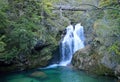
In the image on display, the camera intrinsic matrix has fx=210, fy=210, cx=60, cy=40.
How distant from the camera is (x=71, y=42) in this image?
2148cm

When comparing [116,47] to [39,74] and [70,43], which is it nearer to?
[39,74]

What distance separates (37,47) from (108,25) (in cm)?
706

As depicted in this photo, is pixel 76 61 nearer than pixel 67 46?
Yes

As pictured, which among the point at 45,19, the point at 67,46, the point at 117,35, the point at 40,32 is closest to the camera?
the point at 117,35

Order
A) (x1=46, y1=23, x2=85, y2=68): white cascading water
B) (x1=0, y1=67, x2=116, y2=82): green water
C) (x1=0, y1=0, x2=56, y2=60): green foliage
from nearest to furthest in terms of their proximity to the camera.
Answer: (x1=0, y1=0, x2=56, y2=60): green foliage → (x1=0, y1=67, x2=116, y2=82): green water → (x1=46, y1=23, x2=85, y2=68): white cascading water

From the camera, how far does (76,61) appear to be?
18.2 metres

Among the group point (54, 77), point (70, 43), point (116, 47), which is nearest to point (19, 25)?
point (54, 77)

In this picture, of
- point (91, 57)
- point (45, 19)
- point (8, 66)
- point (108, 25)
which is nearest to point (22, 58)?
point (8, 66)

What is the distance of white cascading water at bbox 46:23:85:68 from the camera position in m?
20.7

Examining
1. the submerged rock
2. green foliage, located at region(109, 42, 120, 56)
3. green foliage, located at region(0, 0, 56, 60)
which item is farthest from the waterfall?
green foliage, located at region(109, 42, 120, 56)

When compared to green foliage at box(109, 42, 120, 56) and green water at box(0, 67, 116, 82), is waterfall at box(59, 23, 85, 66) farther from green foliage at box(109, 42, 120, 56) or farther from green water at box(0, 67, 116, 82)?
green foliage at box(109, 42, 120, 56)

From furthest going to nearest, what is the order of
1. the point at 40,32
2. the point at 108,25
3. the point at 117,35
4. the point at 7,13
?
the point at 40,32
the point at 7,13
the point at 108,25
the point at 117,35

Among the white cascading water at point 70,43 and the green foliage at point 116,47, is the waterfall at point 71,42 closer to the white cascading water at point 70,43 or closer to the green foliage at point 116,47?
the white cascading water at point 70,43

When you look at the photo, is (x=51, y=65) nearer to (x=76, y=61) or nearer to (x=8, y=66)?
(x=76, y=61)
